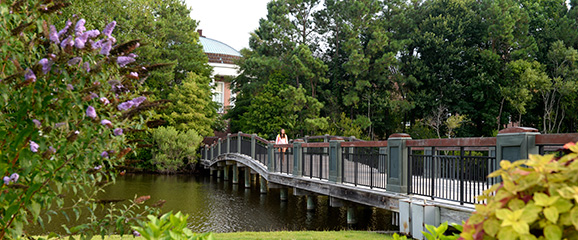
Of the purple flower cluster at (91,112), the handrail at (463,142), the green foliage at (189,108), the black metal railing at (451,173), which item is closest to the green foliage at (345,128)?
the green foliage at (189,108)

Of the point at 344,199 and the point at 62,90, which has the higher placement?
the point at 62,90

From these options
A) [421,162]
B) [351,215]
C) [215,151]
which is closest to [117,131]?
[421,162]

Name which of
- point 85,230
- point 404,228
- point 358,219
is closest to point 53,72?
point 85,230

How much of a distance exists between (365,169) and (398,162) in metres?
1.98

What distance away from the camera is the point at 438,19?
34656 millimetres

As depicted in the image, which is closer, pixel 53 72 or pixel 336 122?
pixel 53 72

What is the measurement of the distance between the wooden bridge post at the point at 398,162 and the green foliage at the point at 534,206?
8181 mm

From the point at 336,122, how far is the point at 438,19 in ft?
36.2

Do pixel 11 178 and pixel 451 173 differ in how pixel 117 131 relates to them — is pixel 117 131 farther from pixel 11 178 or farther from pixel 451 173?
pixel 451 173

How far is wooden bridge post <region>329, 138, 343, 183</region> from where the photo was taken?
12812mm

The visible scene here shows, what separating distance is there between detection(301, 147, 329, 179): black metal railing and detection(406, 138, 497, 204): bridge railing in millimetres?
4583

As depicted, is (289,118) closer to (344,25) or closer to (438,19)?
(344,25)

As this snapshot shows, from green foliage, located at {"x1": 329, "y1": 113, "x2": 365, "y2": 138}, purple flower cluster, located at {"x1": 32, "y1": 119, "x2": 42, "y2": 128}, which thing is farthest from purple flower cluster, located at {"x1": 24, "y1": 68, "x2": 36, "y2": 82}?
green foliage, located at {"x1": 329, "y1": 113, "x2": 365, "y2": 138}

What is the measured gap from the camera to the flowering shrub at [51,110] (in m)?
3.12
